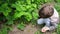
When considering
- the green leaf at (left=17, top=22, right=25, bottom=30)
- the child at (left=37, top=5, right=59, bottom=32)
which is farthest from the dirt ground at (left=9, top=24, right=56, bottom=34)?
the child at (left=37, top=5, right=59, bottom=32)

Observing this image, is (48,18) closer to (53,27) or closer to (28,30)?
(53,27)

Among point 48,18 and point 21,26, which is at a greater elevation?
point 48,18

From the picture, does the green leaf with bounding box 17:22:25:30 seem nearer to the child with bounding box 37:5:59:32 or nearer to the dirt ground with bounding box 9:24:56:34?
the dirt ground with bounding box 9:24:56:34

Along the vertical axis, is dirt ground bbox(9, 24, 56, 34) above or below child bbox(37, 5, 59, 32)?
below

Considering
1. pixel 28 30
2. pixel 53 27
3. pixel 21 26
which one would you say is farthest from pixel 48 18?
pixel 21 26

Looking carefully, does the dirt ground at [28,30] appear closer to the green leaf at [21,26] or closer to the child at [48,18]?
the green leaf at [21,26]

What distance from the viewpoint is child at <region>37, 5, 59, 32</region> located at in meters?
4.26

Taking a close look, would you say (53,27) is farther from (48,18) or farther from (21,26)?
(21,26)

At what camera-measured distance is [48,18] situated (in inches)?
171

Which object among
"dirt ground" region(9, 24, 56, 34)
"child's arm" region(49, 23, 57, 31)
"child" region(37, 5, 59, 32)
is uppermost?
"child" region(37, 5, 59, 32)

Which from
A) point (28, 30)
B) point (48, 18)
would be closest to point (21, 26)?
point (28, 30)

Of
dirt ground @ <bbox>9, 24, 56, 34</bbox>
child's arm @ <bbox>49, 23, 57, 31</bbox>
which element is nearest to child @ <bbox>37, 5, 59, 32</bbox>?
child's arm @ <bbox>49, 23, 57, 31</bbox>

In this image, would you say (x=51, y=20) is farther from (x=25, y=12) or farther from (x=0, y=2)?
(x=0, y=2)

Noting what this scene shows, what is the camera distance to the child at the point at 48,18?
426 centimetres
